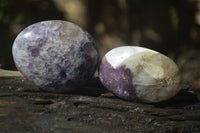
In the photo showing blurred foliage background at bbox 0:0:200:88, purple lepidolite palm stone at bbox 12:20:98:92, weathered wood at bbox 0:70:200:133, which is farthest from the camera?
blurred foliage background at bbox 0:0:200:88

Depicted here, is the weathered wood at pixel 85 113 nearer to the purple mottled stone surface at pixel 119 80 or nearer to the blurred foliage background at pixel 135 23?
the purple mottled stone surface at pixel 119 80

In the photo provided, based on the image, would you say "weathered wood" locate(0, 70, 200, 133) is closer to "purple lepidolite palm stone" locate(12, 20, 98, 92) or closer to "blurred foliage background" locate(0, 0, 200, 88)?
"purple lepidolite palm stone" locate(12, 20, 98, 92)

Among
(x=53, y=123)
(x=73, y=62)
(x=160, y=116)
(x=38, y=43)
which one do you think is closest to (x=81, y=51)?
(x=73, y=62)

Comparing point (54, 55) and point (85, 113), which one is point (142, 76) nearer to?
point (85, 113)

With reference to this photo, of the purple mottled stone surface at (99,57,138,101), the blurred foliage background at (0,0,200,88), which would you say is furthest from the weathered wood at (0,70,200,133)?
the blurred foliage background at (0,0,200,88)

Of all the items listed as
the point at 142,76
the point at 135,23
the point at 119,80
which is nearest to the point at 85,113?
the point at 119,80

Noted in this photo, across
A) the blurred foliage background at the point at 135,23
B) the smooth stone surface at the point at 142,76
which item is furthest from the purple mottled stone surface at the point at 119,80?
the blurred foliage background at the point at 135,23

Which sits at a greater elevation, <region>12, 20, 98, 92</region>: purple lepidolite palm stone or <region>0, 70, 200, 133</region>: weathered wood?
<region>12, 20, 98, 92</region>: purple lepidolite palm stone
